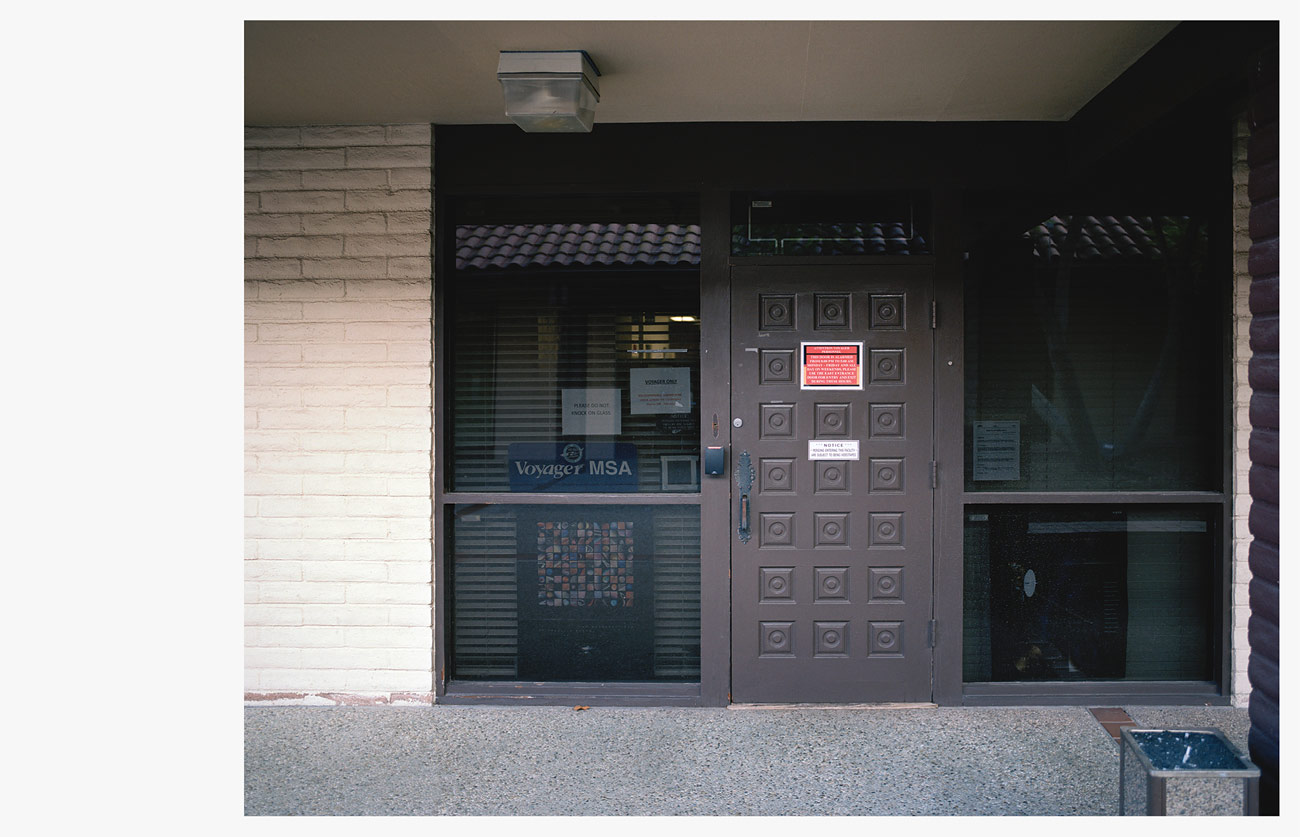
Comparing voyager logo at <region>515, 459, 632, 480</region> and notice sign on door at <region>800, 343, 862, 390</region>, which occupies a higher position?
notice sign on door at <region>800, 343, 862, 390</region>

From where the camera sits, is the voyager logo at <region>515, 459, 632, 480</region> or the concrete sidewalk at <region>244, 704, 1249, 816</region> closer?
the concrete sidewalk at <region>244, 704, 1249, 816</region>

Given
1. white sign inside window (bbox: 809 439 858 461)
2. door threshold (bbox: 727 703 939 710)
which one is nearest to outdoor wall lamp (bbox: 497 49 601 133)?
white sign inside window (bbox: 809 439 858 461)

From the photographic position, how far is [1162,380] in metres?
4.03

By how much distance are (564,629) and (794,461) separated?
1.41m

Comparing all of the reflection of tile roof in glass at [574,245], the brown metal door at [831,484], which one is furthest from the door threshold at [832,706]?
the reflection of tile roof in glass at [574,245]

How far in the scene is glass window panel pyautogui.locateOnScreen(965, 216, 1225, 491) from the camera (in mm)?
4016

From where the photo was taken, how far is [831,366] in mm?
3967

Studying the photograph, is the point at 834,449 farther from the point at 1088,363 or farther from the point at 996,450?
the point at 1088,363

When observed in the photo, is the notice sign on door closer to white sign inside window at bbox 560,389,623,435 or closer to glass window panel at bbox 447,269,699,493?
glass window panel at bbox 447,269,699,493

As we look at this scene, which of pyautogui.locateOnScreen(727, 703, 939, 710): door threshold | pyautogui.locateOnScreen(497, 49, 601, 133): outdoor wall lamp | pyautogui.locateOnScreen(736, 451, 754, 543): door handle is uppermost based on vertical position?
pyautogui.locateOnScreen(497, 49, 601, 133): outdoor wall lamp

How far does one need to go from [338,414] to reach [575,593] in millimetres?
1448

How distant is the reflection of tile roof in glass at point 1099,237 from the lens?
13.2 feet

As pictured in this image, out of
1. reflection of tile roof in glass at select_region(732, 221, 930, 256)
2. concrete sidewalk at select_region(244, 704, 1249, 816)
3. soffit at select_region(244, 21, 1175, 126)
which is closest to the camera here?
soffit at select_region(244, 21, 1175, 126)

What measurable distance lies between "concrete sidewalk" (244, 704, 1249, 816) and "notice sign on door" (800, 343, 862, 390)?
1.53 m
